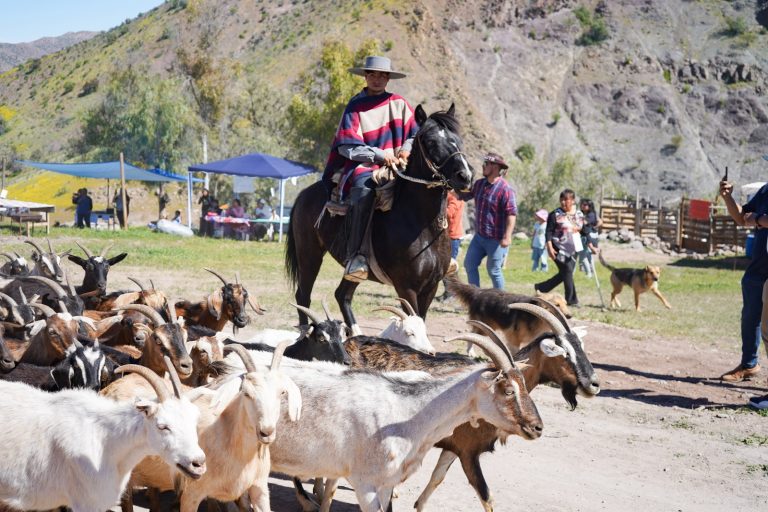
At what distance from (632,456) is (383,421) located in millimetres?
3062

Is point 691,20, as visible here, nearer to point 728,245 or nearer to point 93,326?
point 728,245

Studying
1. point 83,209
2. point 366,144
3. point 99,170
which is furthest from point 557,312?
point 99,170

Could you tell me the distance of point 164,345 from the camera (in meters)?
6.17

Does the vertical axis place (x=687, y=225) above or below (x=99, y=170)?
below

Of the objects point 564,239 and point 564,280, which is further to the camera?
point 564,280

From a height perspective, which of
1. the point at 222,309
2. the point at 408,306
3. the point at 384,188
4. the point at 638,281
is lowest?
the point at 638,281

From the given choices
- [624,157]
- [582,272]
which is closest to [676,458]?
[582,272]

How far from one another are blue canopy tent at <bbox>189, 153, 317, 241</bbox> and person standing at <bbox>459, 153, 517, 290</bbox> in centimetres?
1757

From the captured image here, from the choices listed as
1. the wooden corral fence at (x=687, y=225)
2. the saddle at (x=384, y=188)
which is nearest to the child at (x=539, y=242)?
the wooden corral fence at (x=687, y=225)

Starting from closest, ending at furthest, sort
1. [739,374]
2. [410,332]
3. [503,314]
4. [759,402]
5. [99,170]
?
[410,332], [759,402], [503,314], [739,374], [99,170]

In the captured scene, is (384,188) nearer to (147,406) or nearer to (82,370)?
(82,370)

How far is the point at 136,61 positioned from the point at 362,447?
80.1 meters

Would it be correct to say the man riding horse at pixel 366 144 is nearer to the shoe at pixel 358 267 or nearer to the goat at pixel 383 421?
the shoe at pixel 358 267

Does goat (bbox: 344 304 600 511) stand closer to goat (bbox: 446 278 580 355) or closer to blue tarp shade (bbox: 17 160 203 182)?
goat (bbox: 446 278 580 355)
